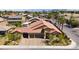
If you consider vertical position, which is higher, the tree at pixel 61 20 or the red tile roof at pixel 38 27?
the tree at pixel 61 20

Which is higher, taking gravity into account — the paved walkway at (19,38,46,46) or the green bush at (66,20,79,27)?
the green bush at (66,20,79,27)

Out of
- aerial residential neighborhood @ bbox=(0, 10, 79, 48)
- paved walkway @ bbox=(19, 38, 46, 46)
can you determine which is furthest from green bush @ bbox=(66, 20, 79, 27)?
paved walkway @ bbox=(19, 38, 46, 46)

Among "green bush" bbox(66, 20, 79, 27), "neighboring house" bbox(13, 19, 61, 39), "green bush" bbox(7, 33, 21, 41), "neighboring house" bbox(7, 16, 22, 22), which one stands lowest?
"green bush" bbox(7, 33, 21, 41)

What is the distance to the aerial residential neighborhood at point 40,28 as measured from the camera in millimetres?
2002

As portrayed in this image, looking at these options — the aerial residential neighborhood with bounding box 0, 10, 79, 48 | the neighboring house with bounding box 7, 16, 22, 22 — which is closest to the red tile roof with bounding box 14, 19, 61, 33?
the aerial residential neighborhood with bounding box 0, 10, 79, 48

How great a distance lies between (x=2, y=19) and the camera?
2012 millimetres

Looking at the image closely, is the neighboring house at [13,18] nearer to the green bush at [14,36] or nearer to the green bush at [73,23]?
the green bush at [14,36]

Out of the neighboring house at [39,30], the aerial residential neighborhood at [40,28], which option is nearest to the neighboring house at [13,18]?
the aerial residential neighborhood at [40,28]

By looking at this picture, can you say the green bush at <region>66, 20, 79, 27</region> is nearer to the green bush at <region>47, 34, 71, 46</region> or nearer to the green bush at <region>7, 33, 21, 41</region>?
the green bush at <region>47, 34, 71, 46</region>

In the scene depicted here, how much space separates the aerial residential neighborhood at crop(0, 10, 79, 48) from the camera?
2002mm
